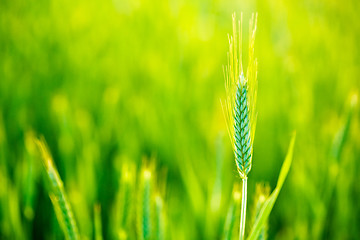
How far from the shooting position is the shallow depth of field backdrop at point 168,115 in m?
0.83

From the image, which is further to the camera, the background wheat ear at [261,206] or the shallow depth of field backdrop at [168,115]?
the shallow depth of field backdrop at [168,115]

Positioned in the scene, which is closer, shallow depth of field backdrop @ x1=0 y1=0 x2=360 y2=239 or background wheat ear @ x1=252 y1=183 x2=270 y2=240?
background wheat ear @ x1=252 y1=183 x2=270 y2=240

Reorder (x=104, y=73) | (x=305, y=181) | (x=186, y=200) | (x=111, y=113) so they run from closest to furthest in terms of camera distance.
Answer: (x=305, y=181), (x=186, y=200), (x=111, y=113), (x=104, y=73)

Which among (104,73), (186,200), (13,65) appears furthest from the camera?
(104,73)

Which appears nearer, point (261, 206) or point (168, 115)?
point (261, 206)

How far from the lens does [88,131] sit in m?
0.99

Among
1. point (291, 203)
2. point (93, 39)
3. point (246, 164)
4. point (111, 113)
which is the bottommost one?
point (291, 203)

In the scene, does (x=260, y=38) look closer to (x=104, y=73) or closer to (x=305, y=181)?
(x=104, y=73)

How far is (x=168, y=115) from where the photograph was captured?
1.22 metres

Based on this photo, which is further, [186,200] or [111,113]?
[111,113]

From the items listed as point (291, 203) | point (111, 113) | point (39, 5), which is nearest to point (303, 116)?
point (291, 203)

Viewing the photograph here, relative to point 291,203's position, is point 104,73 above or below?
above

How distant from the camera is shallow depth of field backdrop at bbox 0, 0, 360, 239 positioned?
0.83 m

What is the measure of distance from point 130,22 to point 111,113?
41.6 inches
